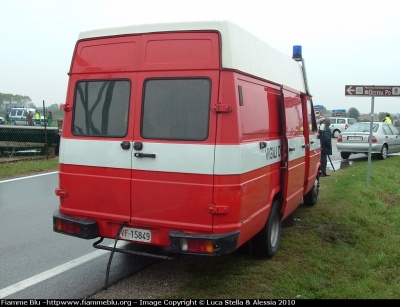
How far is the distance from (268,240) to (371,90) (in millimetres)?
6449

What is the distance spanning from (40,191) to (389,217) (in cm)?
738

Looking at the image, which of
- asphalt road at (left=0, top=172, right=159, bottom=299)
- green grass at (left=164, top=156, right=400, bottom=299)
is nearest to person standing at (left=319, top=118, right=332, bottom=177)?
green grass at (left=164, top=156, right=400, bottom=299)

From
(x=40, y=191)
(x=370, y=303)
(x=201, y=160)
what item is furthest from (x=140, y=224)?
(x=40, y=191)

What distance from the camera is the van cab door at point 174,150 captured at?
13.7 feet

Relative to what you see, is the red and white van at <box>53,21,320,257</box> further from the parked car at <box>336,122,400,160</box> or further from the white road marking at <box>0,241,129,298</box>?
the parked car at <box>336,122,400,160</box>

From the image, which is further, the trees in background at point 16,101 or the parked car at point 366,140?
the trees in background at point 16,101

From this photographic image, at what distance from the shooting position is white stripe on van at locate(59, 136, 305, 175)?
413cm

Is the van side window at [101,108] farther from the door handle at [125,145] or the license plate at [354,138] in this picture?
the license plate at [354,138]

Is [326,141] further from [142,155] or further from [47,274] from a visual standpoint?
[47,274]

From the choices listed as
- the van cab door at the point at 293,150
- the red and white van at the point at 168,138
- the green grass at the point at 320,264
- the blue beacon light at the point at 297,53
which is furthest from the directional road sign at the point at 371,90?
the red and white van at the point at 168,138

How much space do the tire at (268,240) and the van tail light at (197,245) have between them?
4.07 ft

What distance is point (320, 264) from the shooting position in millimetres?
5160

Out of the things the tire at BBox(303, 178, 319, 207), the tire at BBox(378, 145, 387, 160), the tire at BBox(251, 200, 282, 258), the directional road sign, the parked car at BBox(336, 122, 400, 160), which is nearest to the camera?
the tire at BBox(251, 200, 282, 258)

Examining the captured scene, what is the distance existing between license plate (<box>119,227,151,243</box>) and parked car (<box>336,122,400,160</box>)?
1371 cm
